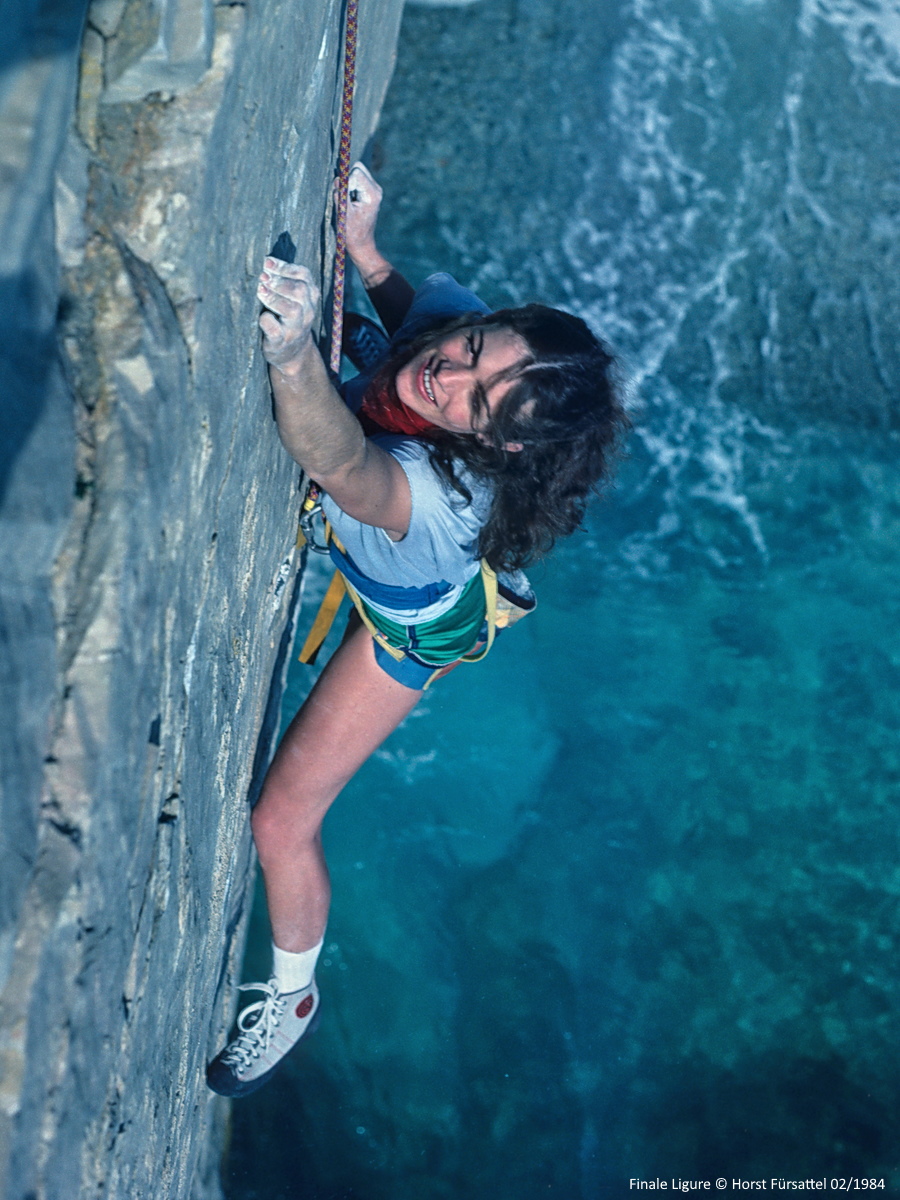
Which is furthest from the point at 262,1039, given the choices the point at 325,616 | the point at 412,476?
the point at 412,476

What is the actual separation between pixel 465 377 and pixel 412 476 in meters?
0.25

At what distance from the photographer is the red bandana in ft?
6.62

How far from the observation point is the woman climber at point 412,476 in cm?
169

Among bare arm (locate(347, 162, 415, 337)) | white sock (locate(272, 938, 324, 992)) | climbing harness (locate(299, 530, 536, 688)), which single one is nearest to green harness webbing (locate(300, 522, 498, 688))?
climbing harness (locate(299, 530, 536, 688))

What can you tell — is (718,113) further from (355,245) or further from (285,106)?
(285,106)

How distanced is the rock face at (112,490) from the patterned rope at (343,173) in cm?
46

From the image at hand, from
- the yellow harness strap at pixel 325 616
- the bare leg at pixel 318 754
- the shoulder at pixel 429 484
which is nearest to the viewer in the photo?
the shoulder at pixel 429 484

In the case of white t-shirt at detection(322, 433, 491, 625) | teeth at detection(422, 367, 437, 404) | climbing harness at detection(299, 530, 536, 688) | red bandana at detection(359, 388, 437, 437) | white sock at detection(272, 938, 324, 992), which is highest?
teeth at detection(422, 367, 437, 404)

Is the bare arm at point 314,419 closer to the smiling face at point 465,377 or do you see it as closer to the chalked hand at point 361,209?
the smiling face at point 465,377

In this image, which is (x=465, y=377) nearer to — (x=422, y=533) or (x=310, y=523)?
(x=422, y=533)

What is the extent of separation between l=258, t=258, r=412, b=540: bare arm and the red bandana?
0.22m

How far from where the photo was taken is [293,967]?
8.92 ft

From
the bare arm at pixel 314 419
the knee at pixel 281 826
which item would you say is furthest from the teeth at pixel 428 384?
the knee at pixel 281 826

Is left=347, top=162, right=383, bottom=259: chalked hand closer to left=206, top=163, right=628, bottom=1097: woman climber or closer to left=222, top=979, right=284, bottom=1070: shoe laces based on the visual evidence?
left=206, top=163, right=628, bottom=1097: woman climber
